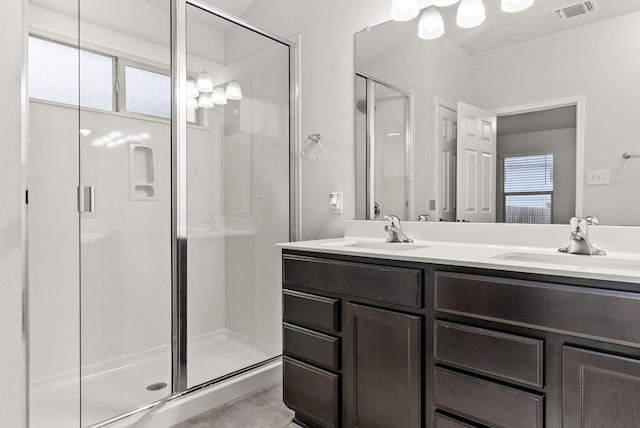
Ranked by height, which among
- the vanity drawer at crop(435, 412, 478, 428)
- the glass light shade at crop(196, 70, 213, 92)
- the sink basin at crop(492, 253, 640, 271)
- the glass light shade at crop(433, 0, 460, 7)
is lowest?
the vanity drawer at crop(435, 412, 478, 428)

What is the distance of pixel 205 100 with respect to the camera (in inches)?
90.4

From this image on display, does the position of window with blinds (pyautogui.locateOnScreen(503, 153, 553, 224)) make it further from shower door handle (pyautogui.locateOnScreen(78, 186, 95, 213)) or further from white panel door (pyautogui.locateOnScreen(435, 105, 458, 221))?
shower door handle (pyautogui.locateOnScreen(78, 186, 95, 213))

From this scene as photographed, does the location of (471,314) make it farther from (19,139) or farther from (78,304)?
(78,304)

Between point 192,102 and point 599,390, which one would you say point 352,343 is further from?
point 192,102

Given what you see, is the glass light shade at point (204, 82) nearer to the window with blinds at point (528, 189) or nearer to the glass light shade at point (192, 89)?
the glass light shade at point (192, 89)

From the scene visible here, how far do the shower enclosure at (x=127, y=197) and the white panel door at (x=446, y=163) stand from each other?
4.17 feet

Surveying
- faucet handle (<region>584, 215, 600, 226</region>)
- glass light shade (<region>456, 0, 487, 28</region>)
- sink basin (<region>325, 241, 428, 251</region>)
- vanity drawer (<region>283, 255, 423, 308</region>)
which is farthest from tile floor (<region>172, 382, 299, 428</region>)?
glass light shade (<region>456, 0, 487, 28</region>)

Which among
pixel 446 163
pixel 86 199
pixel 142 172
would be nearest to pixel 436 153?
pixel 446 163

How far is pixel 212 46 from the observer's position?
7.44 ft

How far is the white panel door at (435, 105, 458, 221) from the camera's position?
1910 mm

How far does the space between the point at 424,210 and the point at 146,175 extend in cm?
155

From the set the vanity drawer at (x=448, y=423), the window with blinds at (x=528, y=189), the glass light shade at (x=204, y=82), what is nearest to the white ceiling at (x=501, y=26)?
the window with blinds at (x=528, y=189)

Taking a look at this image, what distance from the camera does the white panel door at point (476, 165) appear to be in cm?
180

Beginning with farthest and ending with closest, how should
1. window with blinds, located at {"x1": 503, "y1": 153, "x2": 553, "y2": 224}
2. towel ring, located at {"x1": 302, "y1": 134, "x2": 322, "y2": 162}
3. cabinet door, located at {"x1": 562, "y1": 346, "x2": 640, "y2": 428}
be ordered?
towel ring, located at {"x1": 302, "y1": 134, "x2": 322, "y2": 162} < window with blinds, located at {"x1": 503, "y1": 153, "x2": 553, "y2": 224} < cabinet door, located at {"x1": 562, "y1": 346, "x2": 640, "y2": 428}
